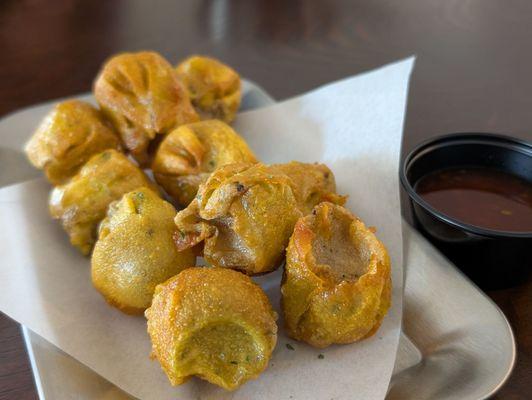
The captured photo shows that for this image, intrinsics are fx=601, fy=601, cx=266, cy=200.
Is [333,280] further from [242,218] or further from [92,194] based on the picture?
[92,194]

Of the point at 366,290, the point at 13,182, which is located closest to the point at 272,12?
the point at 13,182

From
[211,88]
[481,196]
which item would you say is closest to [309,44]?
[211,88]

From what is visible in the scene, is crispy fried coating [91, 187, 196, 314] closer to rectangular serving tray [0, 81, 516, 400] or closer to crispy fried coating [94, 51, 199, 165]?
rectangular serving tray [0, 81, 516, 400]

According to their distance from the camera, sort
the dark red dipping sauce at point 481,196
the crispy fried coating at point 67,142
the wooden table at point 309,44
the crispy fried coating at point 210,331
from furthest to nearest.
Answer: the wooden table at point 309,44 < the crispy fried coating at point 67,142 < the dark red dipping sauce at point 481,196 < the crispy fried coating at point 210,331

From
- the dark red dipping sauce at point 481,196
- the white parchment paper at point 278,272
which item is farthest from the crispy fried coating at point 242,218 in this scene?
the dark red dipping sauce at point 481,196

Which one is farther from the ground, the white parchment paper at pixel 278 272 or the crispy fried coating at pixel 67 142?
the crispy fried coating at pixel 67 142

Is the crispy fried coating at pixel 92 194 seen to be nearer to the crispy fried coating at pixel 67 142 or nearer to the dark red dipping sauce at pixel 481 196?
the crispy fried coating at pixel 67 142

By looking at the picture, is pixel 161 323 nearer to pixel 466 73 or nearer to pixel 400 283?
pixel 400 283
